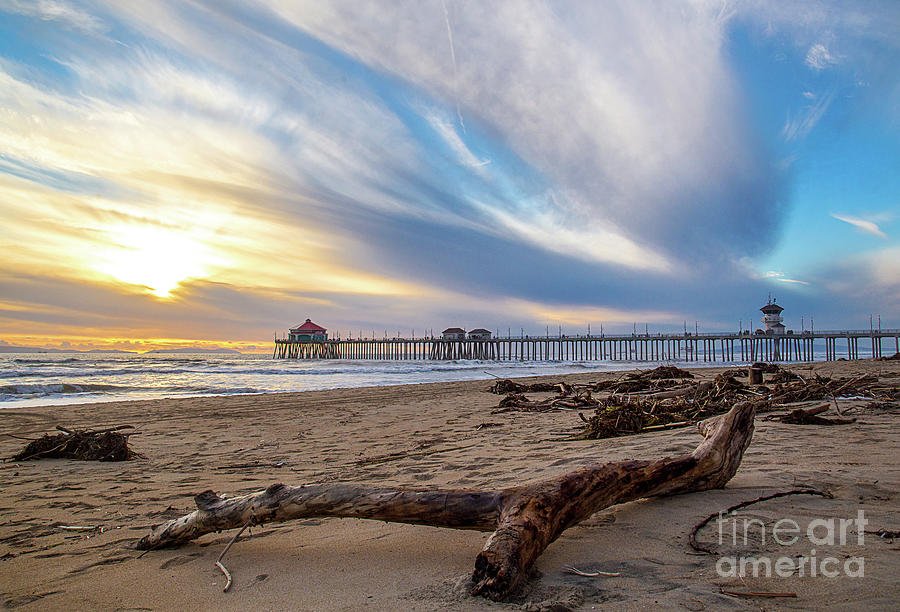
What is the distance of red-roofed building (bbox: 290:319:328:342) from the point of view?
84.4m

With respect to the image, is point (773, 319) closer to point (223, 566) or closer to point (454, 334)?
point (454, 334)

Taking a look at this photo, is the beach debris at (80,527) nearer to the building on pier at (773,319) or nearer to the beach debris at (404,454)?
the beach debris at (404,454)

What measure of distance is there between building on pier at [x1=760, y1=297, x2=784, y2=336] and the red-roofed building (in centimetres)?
6551

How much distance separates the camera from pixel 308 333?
277ft

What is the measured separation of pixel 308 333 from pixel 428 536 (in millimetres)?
85413

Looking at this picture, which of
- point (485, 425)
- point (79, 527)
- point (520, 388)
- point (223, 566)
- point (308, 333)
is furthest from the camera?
point (308, 333)

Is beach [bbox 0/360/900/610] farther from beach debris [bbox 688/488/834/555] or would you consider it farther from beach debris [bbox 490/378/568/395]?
beach debris [bbox 490/378/568/395]

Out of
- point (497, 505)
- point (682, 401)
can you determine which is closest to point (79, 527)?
point (497, 505)

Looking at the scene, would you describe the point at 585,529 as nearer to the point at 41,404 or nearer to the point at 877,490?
the point at 877,490

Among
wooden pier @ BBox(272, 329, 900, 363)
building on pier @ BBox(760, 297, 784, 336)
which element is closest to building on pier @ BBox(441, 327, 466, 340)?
wooden pier @ BBox(272, 329, 900, 363)

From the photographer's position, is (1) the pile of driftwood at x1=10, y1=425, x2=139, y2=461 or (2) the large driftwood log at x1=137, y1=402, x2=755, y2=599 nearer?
(2) the large driftwood log at x1=137, y1=402, x2=755, y2=599

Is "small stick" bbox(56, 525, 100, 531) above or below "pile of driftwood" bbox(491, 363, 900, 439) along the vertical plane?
below

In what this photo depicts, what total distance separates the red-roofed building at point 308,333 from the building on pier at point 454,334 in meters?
21.6

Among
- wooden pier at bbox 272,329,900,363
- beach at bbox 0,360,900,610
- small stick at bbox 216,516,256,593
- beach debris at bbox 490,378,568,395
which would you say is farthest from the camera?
wooden pier at bbox 272,329,900,363
